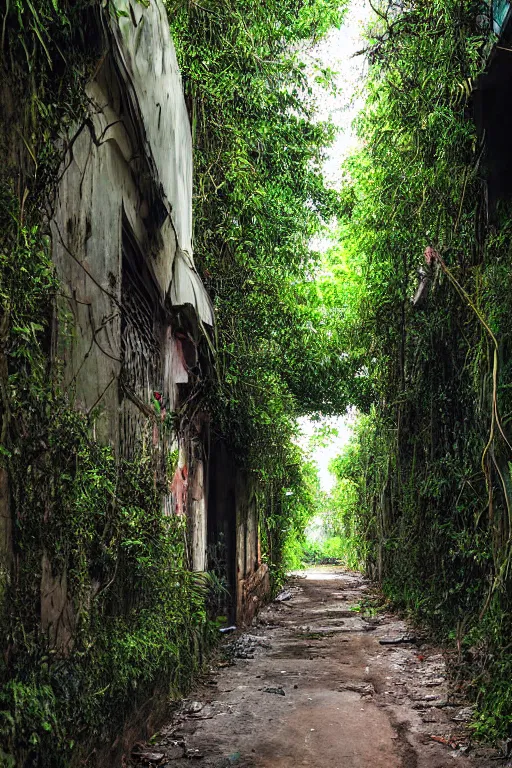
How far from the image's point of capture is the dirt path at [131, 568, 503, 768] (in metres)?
3.97

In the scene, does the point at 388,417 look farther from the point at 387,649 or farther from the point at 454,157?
the point at 454,157

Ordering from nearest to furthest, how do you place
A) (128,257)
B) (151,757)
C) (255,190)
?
(151,757)
(128,257)
(255,190)

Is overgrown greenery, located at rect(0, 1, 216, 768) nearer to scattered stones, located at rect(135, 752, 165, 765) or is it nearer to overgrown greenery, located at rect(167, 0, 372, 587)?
scattered stones, located at rect(135, 752, 165, 765)

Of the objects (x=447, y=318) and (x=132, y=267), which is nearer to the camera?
(x=132, y=267)

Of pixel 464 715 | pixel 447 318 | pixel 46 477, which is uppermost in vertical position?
pixel 447 318

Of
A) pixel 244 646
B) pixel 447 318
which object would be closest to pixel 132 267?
pixel 447 318

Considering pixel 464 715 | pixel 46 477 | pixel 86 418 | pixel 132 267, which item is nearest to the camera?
pixel 46 477

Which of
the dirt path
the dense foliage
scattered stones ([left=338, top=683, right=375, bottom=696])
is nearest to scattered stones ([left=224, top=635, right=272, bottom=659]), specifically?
the dirt path

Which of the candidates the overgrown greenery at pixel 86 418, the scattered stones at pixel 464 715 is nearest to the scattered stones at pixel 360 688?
the scattered stones at pixel 464 715

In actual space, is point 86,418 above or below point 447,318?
below

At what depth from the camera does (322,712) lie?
4973 millimetres

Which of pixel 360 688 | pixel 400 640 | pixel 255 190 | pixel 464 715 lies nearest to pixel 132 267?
pixel 255 190

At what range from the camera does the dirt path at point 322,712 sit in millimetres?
3969

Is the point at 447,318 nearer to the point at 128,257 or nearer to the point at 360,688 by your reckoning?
the point at 128,257
